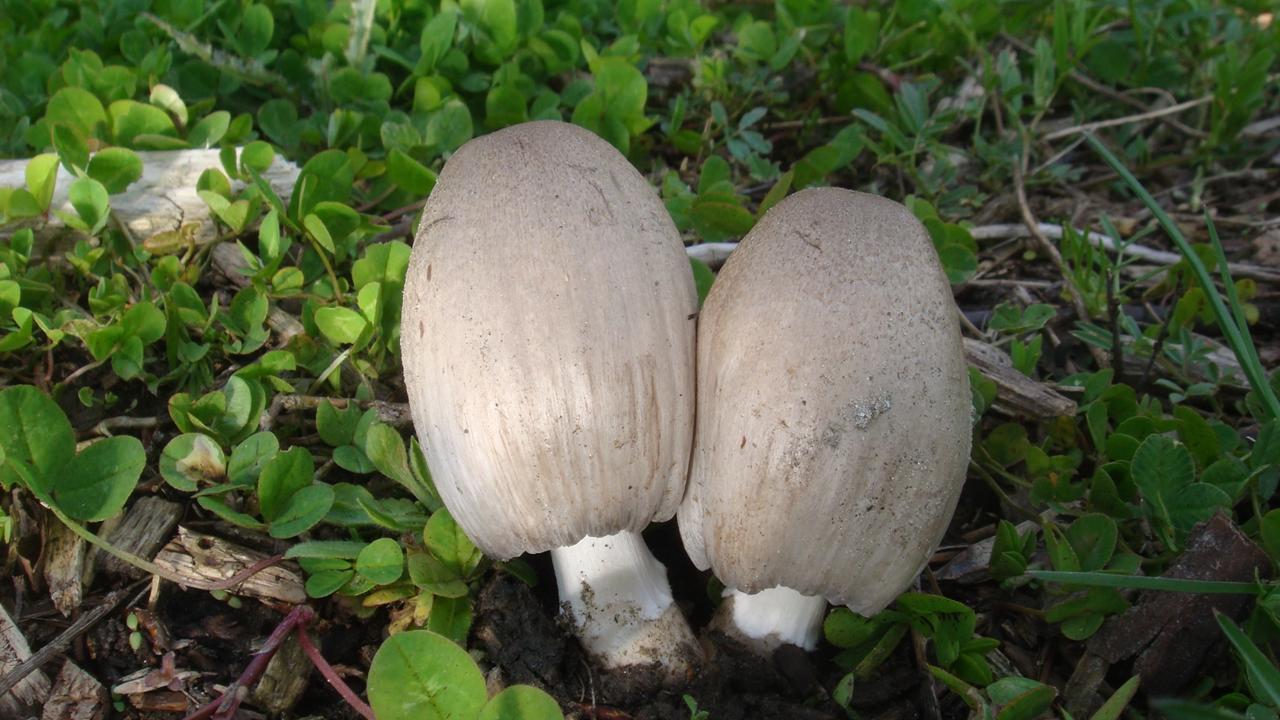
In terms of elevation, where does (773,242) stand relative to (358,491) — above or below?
above

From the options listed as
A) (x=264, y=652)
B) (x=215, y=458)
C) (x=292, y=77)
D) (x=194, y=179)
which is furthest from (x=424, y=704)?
(x=292, y=77)

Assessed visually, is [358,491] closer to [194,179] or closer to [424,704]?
[424,704]

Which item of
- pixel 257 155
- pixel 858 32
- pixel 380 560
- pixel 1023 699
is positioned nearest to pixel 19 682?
pixel 380 560

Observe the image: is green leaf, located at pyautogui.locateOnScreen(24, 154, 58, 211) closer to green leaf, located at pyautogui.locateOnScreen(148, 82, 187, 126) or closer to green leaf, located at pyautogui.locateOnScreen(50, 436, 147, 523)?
green leaf, located at pyautogui.locateOnScreen(148, 82, 187, 126)

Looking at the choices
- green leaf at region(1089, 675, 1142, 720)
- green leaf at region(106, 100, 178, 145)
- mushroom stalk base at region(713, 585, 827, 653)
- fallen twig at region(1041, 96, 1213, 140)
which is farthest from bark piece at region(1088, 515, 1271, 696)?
green leaf at region(106, 100, 178, 145)

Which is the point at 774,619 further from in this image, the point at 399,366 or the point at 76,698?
the point at 76,698

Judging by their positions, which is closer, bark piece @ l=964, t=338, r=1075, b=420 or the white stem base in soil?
the white stem base in soil
